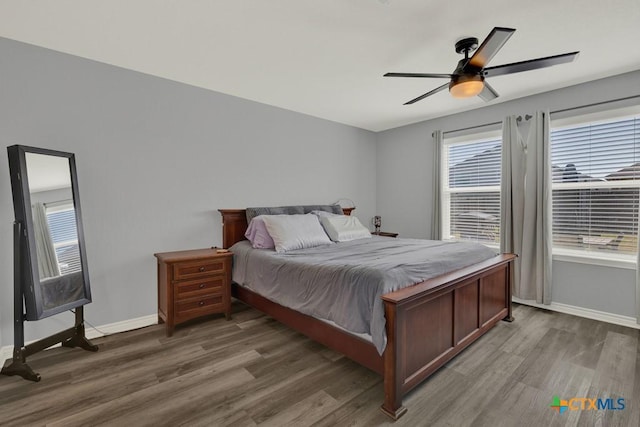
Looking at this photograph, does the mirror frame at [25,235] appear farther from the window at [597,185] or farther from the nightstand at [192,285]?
the window at [597,185]

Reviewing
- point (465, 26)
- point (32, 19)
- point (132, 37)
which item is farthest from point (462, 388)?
point (32, 19)

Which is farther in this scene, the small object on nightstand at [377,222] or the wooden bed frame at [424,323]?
the small object on nightstand at [377,222]

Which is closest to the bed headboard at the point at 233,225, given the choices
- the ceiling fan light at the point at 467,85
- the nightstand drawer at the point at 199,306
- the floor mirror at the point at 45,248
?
the nightstand drawer at the point at 199,306

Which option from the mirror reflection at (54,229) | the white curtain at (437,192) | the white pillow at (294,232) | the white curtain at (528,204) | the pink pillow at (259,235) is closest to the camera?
the mirror reflection at (54,229)

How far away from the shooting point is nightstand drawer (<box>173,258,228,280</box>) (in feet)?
8.95

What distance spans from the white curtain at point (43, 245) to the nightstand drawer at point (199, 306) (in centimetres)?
A: 98

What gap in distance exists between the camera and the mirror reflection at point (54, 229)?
217cm

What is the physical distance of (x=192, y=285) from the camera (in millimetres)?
2814

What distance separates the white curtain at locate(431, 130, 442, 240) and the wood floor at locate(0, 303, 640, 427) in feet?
5.92

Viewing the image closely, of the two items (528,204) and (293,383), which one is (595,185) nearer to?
(528,204)

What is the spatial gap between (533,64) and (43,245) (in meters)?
3.80

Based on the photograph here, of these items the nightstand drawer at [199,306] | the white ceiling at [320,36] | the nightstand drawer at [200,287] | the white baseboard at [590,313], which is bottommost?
the white baseboard at [590,313]

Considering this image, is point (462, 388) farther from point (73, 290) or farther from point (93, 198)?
point (93, 198)

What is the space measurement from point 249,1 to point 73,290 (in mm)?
2581
